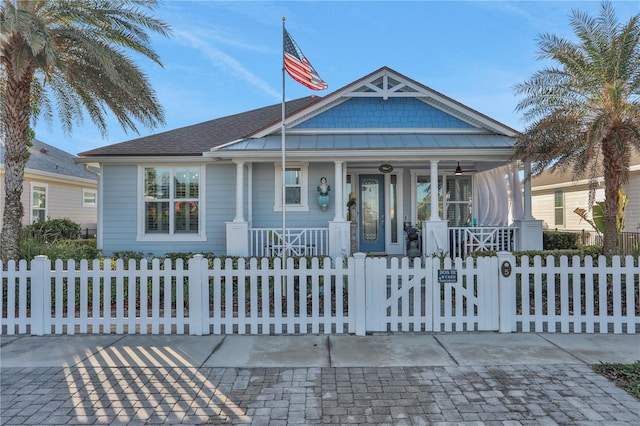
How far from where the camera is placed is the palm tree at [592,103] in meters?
7.45

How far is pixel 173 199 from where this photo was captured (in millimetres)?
11023

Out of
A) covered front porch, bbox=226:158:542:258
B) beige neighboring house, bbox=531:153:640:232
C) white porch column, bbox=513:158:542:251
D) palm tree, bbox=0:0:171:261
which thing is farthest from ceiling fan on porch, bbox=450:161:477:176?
palm tree, bbox=0:0:171:261

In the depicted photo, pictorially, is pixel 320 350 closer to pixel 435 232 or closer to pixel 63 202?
pixel 435 232

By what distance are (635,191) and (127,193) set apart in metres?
17.0

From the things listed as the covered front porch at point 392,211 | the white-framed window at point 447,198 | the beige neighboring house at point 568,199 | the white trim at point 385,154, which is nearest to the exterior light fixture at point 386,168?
the covered front porch at point 392,211

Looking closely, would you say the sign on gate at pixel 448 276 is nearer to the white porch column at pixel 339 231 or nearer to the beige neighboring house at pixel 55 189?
the white porch column at pixel 339 231

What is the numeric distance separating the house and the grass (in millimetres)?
5492

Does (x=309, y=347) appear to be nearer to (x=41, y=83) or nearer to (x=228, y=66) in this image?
(x=41, y=83)

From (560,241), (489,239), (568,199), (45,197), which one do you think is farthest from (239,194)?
(568,199)

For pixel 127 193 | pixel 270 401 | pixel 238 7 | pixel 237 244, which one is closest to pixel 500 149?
pixel 237 244

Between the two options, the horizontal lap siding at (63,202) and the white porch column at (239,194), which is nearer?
the white porch column at (239,194)

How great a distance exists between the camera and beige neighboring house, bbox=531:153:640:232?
1376cm

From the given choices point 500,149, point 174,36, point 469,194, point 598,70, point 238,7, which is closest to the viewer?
point 598,70

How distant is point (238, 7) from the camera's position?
33.3 feet
